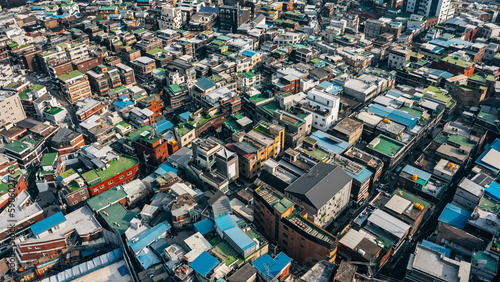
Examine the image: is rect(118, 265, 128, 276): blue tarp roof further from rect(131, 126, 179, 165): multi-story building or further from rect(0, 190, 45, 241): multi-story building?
rect(131, 126, 179, 165): multi-story building

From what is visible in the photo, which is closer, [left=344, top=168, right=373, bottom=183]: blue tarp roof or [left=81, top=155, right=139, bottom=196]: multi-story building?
[left=344, top=168, right=373, bottom=183]: blue tarp roof

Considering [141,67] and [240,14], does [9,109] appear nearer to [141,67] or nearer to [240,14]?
[141,67]

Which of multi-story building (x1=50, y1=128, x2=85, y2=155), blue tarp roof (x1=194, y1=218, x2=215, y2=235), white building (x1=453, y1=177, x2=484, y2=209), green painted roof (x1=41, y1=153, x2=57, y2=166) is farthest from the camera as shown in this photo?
multi-story building (x1=50, y1=128, x2=85, y2=155)

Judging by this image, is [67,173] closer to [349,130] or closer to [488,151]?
[349,130]

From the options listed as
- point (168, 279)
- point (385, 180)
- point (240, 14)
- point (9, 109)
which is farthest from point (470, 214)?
point (240, 14)

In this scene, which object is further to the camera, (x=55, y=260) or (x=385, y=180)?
(x=385, y=180)

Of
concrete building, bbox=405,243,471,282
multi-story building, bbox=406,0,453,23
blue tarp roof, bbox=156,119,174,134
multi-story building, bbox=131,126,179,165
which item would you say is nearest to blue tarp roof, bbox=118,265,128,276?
multi-story building, bbox=131,126,179,165
